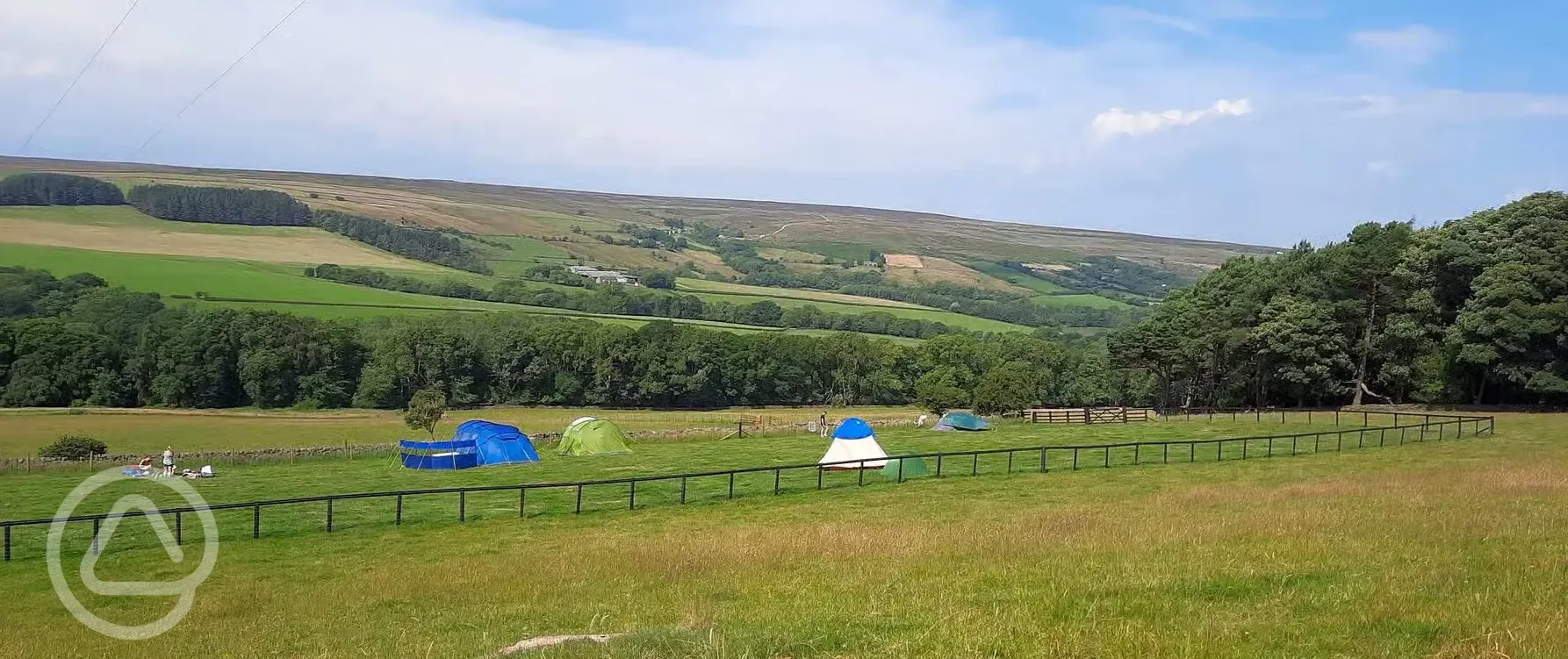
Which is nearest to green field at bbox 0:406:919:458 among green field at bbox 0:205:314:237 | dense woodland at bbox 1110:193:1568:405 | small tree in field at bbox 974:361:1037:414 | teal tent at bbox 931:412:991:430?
small tree in field at bbox 974:361:1037:414

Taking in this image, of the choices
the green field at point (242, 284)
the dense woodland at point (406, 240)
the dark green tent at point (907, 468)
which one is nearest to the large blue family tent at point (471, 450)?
the dark green tent at point (907, 468)

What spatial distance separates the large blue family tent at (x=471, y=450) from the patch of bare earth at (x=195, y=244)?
375 feet

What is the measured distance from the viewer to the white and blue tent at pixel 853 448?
114 feet

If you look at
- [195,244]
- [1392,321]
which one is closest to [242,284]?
[195,244]

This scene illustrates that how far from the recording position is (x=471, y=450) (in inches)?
1670

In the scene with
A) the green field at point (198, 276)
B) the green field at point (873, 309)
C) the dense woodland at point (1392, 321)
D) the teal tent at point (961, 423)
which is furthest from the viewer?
the green field at point (873, 309)

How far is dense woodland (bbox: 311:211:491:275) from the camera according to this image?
178m

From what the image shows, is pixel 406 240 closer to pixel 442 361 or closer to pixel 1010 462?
pixel 442 361

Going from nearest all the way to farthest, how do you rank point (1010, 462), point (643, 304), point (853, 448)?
point (1010, 462) < point (853, 448) < point (643, 304)

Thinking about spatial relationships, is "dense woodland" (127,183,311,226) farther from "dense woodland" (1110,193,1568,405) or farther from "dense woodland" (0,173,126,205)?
"dense woodland" (1110,193,1568,405)

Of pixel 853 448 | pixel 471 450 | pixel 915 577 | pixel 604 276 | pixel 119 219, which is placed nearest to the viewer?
pixel 915 577

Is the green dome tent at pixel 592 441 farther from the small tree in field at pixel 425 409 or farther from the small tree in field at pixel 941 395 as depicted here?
the small tree in field at pixel 941 395

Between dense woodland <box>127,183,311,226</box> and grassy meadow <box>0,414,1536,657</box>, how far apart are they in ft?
557

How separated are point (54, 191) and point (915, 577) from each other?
19758cm
